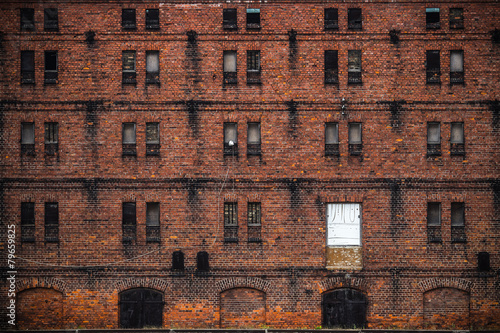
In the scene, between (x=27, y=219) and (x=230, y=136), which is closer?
(x=27, y=219)

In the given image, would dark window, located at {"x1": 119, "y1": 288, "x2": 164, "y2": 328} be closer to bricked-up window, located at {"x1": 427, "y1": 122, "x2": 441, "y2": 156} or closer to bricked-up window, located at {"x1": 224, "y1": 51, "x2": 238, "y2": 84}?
bricked-up window, located at {"x1": 224, "y1": 51, "x2": 238, "y2": 84}

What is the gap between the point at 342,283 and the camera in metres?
20.8

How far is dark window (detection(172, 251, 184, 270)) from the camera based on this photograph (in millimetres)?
20859

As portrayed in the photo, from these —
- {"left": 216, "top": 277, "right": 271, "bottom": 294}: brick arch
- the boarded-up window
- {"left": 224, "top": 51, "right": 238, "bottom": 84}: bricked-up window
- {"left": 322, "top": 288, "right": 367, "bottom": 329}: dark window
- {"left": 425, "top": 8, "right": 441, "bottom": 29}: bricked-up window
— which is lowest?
{"left": 322, "top": 288, "right": 367, "bottom": 329}: dark window

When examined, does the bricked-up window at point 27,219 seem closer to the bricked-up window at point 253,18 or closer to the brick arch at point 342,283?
the bricked-up window at point 253,18

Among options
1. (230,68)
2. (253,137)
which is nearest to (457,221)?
(253,137)

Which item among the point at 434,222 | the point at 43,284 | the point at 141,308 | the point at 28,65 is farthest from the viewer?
the point at 28,65

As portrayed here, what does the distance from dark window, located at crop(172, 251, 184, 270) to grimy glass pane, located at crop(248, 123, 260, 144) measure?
18.4 feet

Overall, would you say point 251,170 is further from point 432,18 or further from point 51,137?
point 432,18

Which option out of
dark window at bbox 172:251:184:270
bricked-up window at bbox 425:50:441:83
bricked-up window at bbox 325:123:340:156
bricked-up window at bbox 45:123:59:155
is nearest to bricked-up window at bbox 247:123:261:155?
bricked-up window at bbox 325:123:340:156

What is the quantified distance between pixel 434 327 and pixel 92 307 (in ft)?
47.1

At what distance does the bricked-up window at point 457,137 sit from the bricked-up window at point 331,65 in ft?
17.8

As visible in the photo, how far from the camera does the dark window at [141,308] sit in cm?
2095

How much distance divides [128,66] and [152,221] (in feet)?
21.9
